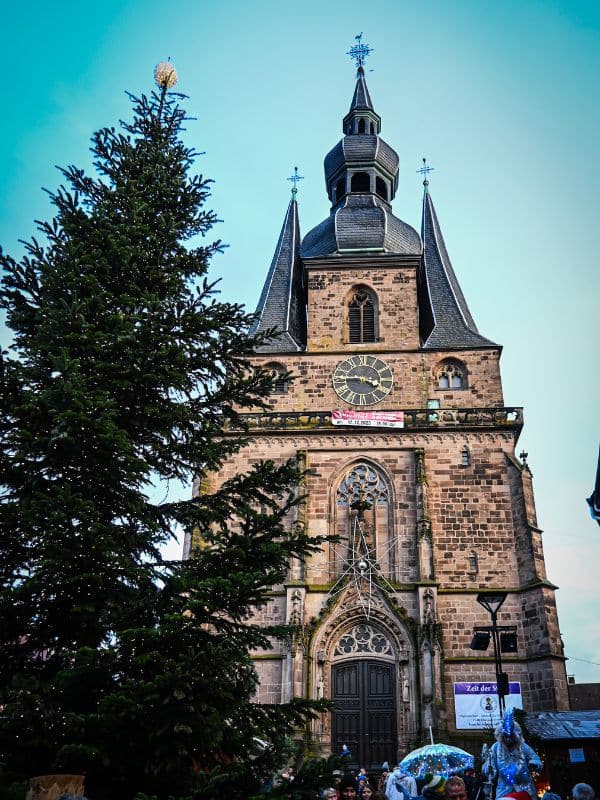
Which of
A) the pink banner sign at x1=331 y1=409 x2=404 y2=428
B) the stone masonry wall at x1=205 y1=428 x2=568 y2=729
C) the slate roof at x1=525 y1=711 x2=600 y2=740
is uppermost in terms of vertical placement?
the pink banner sign at x1=331 y1=409 x2=404 y2=428

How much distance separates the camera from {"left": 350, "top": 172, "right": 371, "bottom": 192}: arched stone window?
32688 mm

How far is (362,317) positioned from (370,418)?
4.75 meters

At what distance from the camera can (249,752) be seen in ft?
24.1

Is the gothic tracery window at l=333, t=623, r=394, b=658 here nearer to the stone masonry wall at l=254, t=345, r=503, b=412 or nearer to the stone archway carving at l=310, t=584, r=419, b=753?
the stone archway carving at l=310, t=584, r=419, b=753

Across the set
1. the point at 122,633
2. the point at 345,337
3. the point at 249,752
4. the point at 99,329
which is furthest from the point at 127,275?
the point at 345,337

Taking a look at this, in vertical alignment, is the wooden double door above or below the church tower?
below

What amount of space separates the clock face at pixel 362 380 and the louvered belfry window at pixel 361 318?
1119mm

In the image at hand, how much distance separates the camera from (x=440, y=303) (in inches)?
1130

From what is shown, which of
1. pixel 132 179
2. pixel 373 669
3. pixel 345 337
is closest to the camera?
pixel 132 179

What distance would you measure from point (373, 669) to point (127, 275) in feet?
48.6

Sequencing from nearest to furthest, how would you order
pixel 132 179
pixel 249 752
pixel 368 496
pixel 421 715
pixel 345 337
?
pixel 249 752 < pixel 132 179 < pixel 421 715 < pixel 368 496 < pixel 345 337

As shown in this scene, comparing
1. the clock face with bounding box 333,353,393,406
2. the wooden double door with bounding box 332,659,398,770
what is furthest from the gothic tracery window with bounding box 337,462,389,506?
the wooden double door with bounding box 332,659,398,770

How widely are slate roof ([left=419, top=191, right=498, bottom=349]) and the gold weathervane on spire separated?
15.6 metres

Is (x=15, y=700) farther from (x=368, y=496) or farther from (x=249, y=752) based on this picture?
(x=368, y=496)
